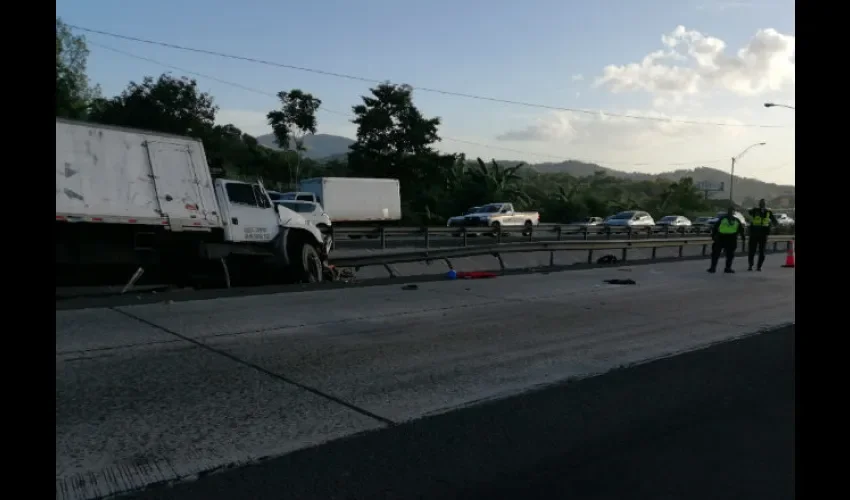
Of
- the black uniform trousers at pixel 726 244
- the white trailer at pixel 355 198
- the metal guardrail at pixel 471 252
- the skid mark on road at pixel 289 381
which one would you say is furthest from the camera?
the white trailer at pixel 355 198

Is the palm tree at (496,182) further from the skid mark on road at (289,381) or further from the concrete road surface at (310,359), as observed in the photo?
the skid mark on road at (289,381)

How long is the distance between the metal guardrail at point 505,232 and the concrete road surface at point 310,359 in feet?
38.5

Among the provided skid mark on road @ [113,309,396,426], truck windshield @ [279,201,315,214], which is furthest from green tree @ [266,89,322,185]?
skid mark on road @ [113,309,396,426]

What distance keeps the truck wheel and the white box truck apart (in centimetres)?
2

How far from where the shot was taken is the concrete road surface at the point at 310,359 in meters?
4.43

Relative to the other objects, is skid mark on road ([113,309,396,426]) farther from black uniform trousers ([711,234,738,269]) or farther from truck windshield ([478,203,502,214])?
truck windshield ([478,203,502,214])

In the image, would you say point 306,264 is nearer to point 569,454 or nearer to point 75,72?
point 569,454

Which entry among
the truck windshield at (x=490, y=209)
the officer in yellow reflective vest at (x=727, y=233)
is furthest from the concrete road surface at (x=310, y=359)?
the truck windshield at (x=490, y=209)

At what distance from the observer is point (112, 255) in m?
12.5

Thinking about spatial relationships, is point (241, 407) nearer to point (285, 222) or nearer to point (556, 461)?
point (556, 461)

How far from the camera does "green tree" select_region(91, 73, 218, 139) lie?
5355 cm

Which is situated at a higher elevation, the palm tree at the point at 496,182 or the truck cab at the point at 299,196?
the palm tree at the point at 496,182

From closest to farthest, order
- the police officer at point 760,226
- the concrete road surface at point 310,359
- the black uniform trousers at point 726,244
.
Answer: the concrete road surface at point 310,359 → the black uniform trousers at point 726,244 → the police officer at point 760,226

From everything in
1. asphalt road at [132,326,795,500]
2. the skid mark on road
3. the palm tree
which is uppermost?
the palm tree
